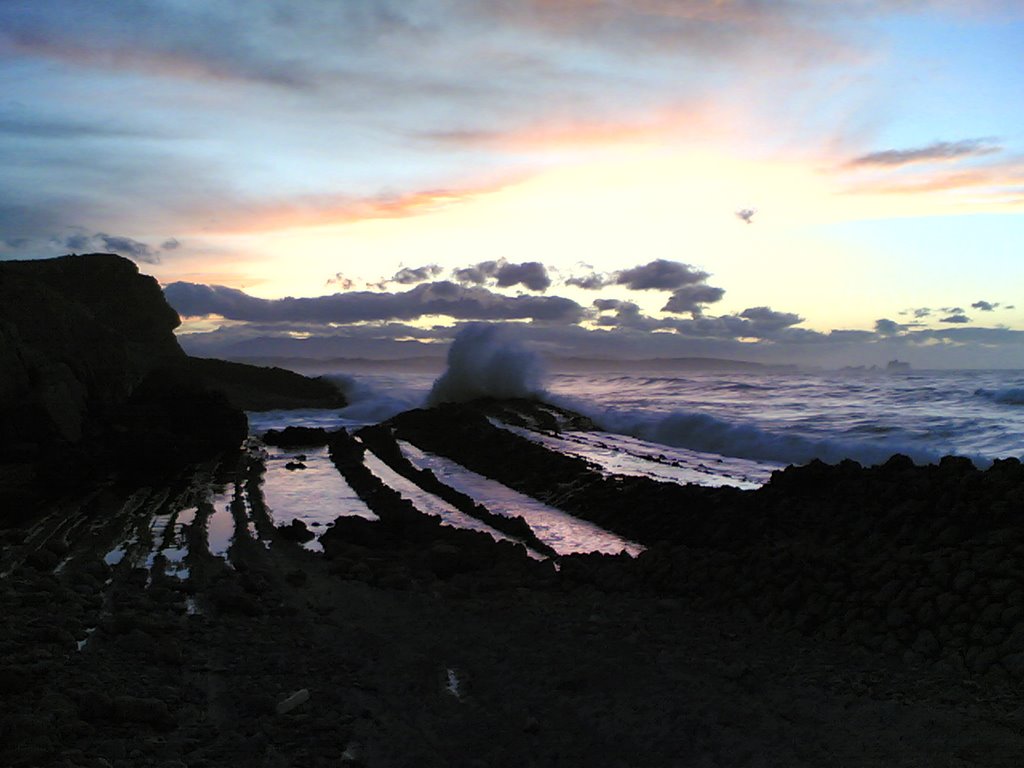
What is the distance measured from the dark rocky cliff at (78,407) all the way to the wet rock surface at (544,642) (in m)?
3.98

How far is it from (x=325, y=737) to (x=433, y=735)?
24.9 inches

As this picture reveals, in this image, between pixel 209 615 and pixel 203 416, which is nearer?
pixel 209 615

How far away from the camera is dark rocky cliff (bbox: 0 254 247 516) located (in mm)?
13492

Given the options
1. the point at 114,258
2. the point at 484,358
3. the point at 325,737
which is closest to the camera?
the point at 325,737

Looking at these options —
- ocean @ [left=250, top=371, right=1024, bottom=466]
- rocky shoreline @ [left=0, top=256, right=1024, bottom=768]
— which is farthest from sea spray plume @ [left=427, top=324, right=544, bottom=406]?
rocky shoreline @ [left=0, top=256, right=1024, bottom=768]

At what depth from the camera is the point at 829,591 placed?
6.59 m

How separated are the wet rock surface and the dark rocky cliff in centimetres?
398

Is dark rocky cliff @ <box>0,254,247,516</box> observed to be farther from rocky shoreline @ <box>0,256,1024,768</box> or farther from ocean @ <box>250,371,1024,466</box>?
ocean @ <box>250,371,1024,466</box>

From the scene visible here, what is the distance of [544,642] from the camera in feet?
19.8

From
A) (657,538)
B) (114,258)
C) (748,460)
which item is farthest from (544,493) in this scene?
(114,258)

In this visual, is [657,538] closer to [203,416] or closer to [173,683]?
[173,683]

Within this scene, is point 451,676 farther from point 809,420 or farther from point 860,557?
point 809,420

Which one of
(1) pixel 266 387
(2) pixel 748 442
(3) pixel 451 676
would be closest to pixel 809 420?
(2) pixel 748 442

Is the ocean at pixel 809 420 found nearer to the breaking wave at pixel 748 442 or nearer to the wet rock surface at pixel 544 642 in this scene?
the breaking wave at pixel 748 442
